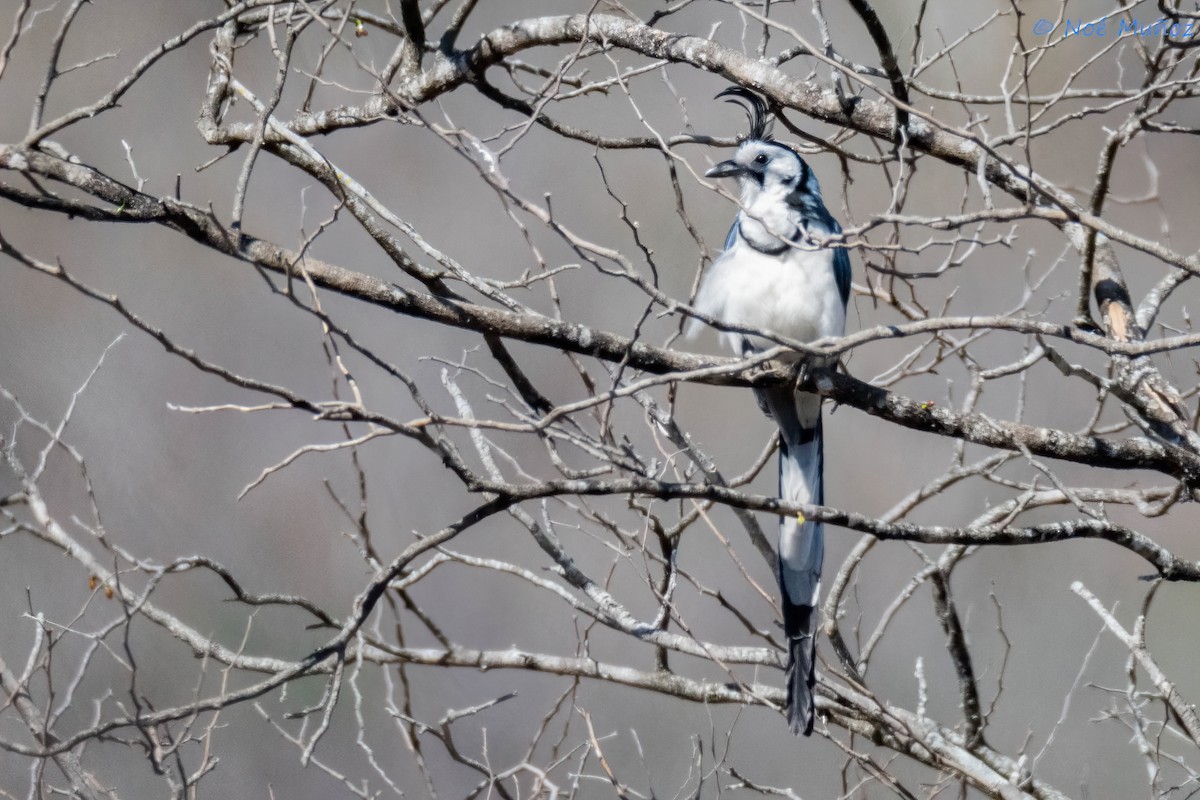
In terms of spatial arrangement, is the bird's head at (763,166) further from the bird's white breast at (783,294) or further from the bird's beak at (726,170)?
the bird's white breast at (783,294)

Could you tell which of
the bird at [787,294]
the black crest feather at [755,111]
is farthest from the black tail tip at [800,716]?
the black crest feather at [755,111]

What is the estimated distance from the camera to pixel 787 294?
2.82 m

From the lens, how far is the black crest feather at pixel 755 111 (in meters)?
3.00

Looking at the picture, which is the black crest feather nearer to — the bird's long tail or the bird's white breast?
the bird's white breast

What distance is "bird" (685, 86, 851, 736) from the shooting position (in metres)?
2.82

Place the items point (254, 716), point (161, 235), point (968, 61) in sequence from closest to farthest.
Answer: point (254, 716), point (968, 61), point (161, 235)

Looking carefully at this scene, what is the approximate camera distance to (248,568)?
786 cm

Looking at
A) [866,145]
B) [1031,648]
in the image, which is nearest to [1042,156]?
[866,145]

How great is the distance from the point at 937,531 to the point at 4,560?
7.31m

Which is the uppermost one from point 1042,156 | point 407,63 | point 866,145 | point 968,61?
point 968,61

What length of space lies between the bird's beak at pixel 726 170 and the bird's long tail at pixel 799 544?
59 cm

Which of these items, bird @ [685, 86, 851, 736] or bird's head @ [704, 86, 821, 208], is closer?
bird @ [685, 86, 851, 736]

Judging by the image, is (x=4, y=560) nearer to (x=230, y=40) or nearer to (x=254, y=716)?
(x=254, y=716)

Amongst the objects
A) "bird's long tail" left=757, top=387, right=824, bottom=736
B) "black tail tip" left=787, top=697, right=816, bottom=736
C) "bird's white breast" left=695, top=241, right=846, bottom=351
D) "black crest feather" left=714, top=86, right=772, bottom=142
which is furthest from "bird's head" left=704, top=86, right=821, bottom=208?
"black tail tip" left=787, top=697, right=816, bottom=736
